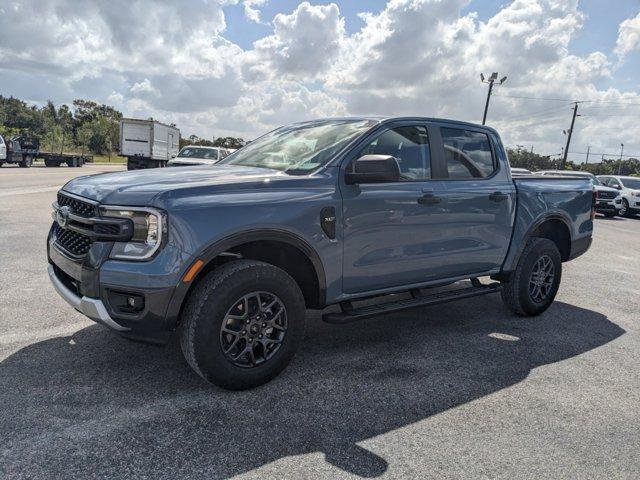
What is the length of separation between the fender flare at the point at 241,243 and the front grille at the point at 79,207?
0.70 m

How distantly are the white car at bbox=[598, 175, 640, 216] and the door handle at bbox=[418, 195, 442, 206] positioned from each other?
20055mm

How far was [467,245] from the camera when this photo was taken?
4.54 meters

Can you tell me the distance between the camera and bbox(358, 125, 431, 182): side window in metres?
4.02

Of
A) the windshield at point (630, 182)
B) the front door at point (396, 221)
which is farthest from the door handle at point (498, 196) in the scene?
the windshield at point (630, 182)

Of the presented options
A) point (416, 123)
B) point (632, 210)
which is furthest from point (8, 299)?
point (632, 210)

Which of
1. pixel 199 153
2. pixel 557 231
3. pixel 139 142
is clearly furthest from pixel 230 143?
pixel 557 231

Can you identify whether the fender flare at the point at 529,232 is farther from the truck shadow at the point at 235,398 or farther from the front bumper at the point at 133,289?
the front bumper at the point at 133,289

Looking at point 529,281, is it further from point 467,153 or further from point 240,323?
point 240,323

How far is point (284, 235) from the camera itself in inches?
131

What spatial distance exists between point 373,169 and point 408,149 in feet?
2.74

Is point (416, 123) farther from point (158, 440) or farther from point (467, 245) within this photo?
point (158, 440)

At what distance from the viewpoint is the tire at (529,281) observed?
5148mm

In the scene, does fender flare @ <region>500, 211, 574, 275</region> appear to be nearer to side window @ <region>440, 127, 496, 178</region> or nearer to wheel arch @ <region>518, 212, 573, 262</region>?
wheel arch @ <region>518, 212, 573, 262</region>

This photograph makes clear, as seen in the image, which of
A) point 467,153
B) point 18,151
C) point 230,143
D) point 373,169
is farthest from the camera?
point 230,143
